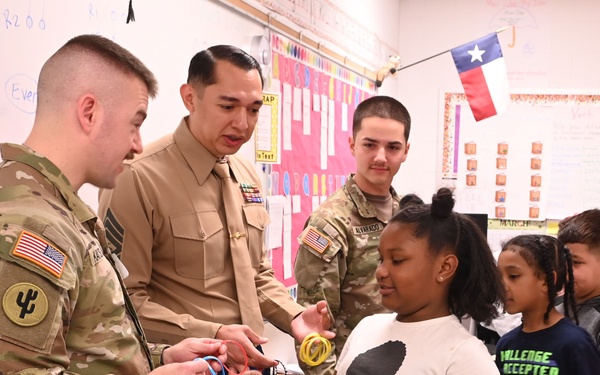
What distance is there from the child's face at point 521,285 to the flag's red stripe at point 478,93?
274 cm

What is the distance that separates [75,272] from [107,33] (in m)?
1.14

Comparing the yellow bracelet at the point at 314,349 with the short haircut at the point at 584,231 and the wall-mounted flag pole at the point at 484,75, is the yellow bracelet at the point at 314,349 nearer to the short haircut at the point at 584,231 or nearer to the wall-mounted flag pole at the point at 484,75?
the short haircut at the point at 584,231

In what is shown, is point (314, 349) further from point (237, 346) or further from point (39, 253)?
point (39, 253)

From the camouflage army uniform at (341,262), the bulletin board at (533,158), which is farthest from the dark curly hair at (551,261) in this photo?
the bulletin board at (533,158)

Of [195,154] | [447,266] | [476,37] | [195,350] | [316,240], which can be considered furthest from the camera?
[476,37]

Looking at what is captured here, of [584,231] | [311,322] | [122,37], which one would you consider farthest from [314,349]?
[584,231]

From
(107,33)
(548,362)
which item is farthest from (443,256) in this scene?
(107,33)

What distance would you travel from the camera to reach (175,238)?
1921 mm

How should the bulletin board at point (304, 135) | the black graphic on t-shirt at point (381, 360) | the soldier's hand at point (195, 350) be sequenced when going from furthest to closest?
the bulletin board at point (304, 135) < the black graphic on t-shirt at point (381, 360) < the soldier's hand at point (195, 350)

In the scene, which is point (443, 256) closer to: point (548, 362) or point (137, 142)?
point (548, 362)

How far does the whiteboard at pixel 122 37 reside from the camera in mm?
1795

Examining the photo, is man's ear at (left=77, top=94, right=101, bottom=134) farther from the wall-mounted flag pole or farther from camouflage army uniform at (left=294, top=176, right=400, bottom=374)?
the wall-mounted flag pole

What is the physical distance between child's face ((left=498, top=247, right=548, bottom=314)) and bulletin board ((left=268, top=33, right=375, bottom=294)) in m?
1.30

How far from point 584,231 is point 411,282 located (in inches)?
46.5
